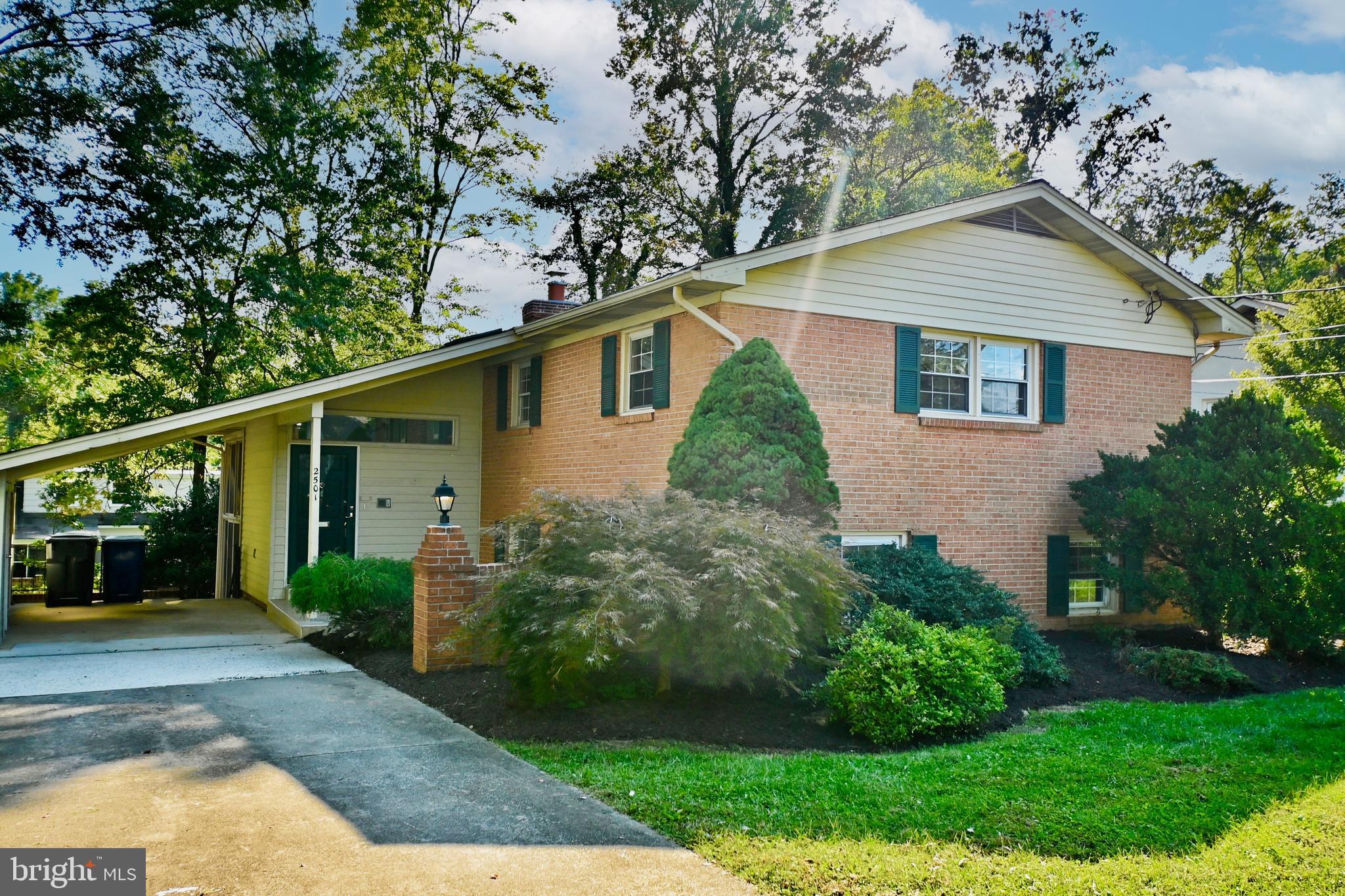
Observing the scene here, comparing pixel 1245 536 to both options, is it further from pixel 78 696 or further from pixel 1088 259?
pixel 78 696

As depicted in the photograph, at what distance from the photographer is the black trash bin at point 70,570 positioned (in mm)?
14734

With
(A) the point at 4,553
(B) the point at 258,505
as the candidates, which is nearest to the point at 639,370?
(B) the point at 258,505

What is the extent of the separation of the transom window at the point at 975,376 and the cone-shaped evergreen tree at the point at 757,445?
2519mm

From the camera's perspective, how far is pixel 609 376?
1220cm

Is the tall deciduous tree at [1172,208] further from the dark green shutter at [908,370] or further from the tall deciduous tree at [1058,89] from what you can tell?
the dark green shutter at [908,370]

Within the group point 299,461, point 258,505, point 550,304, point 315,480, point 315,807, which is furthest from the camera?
point 550,304

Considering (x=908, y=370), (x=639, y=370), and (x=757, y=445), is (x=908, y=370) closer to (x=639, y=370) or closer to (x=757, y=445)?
(x=757, y=445)

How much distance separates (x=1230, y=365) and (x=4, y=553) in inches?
884

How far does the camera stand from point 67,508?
19.7m

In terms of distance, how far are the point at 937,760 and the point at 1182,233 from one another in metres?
34.2

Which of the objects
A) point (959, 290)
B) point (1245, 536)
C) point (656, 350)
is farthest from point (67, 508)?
point (1245, 536)

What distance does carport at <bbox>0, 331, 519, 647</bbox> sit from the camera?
1136 cm

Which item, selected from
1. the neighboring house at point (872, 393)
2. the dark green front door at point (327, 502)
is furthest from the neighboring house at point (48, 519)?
the neighboring house at point (872, 393)

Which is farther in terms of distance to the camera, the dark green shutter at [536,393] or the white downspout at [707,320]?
the dark green shutter at [536,393]
